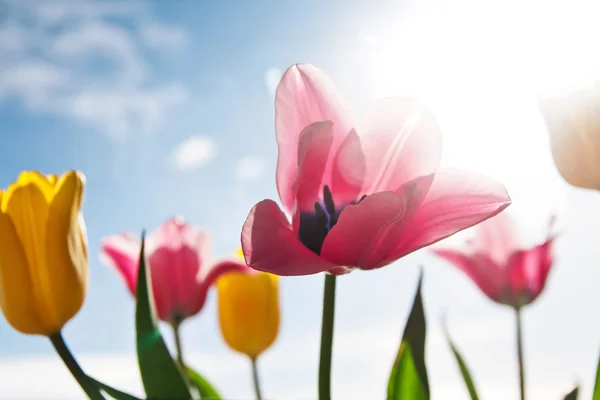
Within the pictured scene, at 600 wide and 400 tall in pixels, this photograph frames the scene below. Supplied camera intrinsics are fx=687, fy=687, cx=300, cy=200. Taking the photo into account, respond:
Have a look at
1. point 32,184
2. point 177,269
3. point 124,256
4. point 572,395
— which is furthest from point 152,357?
point 177,269

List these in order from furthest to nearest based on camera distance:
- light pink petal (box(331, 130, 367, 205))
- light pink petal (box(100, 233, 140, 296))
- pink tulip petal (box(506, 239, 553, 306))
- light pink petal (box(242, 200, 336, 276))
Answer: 1. pink tulip petal (box(506, 239, 553, 306))
2. light pink petal (box(100, 233, 140, 296))
3. light pink petal (box(331, 130, 367, 205))
4. light pink petal (box(242, 200, 336, 276))

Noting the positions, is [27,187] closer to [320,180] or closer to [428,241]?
[320,180]

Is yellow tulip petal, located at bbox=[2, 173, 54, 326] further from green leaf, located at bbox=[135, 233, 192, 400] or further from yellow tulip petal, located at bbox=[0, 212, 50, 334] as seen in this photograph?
green leaf, located at bbox=[135, 233, 192, 400]

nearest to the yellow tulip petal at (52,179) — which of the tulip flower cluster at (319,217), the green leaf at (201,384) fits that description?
the tulip flower cluster at (319,217)

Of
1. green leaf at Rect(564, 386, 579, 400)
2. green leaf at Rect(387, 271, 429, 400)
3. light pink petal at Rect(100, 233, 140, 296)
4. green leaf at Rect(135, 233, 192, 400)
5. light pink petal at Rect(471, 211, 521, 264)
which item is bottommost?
green leaf at Rect(564, 386, 579, 400)

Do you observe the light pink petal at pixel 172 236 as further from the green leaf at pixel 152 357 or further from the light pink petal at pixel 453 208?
the light pink petal at pixel 453 208

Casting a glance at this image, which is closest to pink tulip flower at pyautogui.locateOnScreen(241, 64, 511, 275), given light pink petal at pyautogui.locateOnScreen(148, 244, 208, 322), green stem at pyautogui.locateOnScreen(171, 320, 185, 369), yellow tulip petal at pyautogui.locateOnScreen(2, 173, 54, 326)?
yellow tulip petal at pyautogui.locateOnScreen(2, 173, 54, 326)

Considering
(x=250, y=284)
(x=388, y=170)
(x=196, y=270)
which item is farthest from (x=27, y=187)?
(x=250, y=284)
